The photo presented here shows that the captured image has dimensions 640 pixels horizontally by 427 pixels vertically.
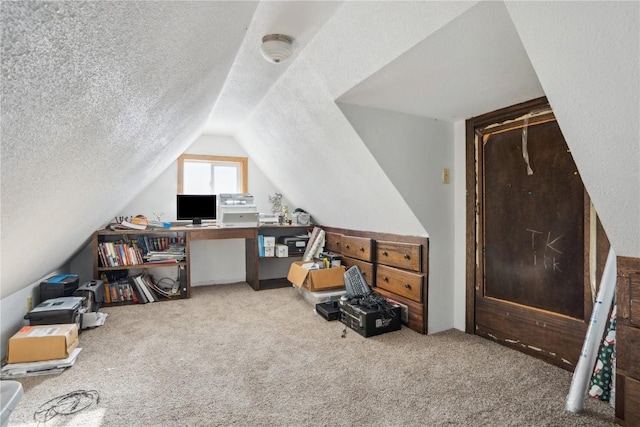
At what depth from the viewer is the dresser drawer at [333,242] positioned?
3.88 meters

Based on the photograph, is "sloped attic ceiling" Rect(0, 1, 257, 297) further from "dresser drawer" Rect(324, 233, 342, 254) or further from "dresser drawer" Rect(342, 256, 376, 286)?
"dresser drawer" Rect(324, 233, 342, 254)

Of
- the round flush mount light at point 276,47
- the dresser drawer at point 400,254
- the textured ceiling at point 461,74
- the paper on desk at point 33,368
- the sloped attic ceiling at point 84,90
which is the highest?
the round flush mount light at point 276,47

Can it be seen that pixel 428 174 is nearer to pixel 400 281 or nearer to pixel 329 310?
pixel 400 281

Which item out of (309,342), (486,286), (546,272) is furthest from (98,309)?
(546,272)

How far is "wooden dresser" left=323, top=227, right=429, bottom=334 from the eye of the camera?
2678mm

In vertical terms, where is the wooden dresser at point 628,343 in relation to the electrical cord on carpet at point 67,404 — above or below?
above

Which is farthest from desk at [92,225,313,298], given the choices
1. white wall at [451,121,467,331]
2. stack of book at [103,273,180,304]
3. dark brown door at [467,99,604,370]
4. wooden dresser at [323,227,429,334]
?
dark brown door at [467,99,604,370]

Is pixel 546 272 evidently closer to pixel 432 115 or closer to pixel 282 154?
pixel 432 115

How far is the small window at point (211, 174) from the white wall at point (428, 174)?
97.1 inches

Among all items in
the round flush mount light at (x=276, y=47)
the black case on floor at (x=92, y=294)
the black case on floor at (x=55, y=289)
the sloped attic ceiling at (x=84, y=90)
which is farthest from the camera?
the black case on floor at (x=92, y=294)

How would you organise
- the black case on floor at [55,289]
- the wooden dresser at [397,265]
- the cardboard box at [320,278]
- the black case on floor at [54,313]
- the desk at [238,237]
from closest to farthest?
1. the black case on floor at [54,313]
2. the wooden dresser at [397,265]
3. the black case on floor at [55,289]
4. the cardboard box at [320,278]
5. the desk at [238,237]

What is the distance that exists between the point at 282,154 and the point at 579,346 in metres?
2.94

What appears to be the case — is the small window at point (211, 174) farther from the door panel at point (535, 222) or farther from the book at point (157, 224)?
the door panel at point (535, 222)

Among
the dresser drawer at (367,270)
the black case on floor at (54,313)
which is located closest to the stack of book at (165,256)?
the black case on floor at (54,313)
